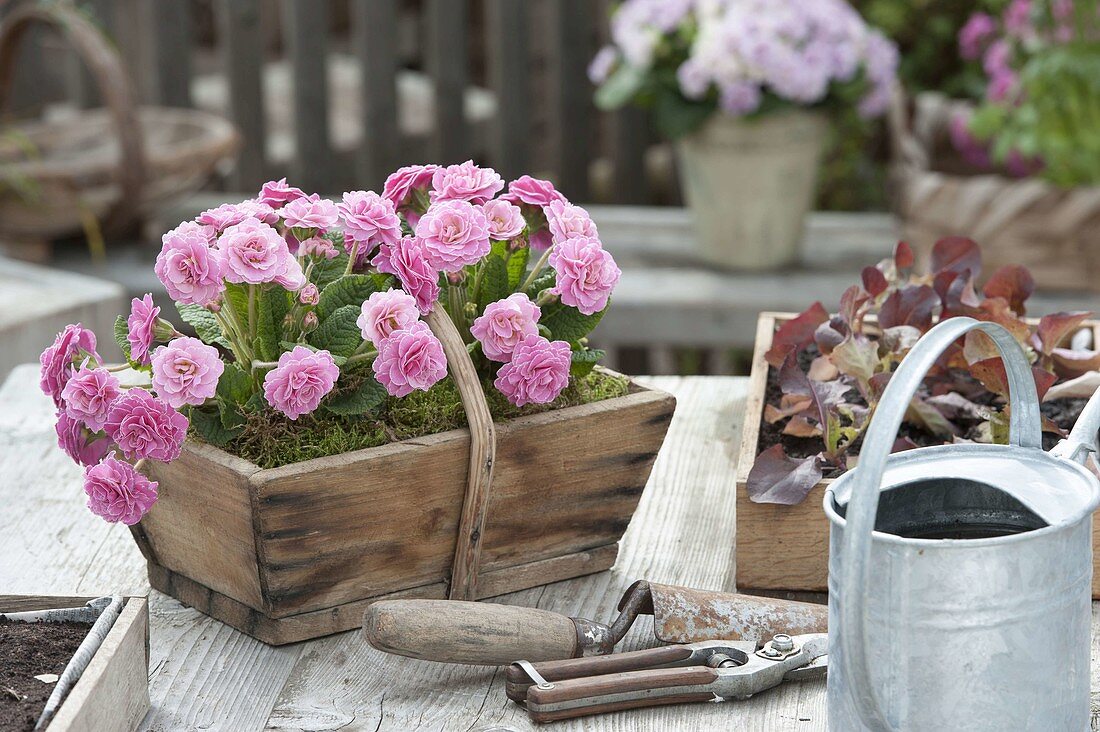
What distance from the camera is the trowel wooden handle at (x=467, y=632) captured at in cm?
89

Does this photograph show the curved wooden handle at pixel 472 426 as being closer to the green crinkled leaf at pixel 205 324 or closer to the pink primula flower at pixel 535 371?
the pink primula flower at pixel 535 371

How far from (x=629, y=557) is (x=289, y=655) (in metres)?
0.31

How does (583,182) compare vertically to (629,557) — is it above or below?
below

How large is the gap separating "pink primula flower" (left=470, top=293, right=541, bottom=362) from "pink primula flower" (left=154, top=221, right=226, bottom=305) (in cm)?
19

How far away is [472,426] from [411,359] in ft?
0.24

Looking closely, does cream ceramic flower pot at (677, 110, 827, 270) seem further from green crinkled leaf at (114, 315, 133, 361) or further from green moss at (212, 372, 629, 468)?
green crinkled leaf at (114, 315, 133, 361)

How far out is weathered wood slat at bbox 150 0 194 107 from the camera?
3.39 metres

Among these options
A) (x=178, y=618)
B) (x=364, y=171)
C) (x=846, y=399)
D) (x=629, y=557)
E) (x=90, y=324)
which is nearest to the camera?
(x=178, y=618)

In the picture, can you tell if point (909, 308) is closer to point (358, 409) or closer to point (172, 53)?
point (358, 409)

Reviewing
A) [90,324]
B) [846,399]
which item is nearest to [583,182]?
[90,324]

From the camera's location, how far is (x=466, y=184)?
3.42 ft

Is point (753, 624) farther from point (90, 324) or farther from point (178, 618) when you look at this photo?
point (90, 324)

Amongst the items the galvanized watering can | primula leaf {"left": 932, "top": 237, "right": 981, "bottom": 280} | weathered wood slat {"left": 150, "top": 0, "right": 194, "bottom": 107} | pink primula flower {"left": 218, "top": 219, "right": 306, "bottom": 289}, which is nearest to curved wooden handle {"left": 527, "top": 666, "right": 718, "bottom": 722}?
the galvanized watering can

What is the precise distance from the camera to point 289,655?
1.00 metres
